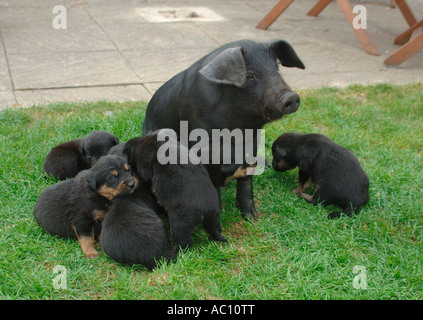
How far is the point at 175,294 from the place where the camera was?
3.37 m

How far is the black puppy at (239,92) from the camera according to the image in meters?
3.92

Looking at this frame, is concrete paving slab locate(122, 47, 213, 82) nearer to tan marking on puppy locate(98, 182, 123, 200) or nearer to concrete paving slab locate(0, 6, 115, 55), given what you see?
concrete paving slab locate(0, 6, 115, 55)

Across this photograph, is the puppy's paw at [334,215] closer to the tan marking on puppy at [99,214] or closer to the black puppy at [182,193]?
the black puppy at [182,193]

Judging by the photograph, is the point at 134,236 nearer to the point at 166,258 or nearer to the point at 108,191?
the point at 166,258

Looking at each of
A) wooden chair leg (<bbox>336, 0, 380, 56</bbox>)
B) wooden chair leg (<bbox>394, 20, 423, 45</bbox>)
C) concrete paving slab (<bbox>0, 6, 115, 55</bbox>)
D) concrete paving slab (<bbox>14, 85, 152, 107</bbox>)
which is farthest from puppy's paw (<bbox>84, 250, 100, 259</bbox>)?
wooden chair leg (<bbox>394, 20, 423, 45</bbox>)

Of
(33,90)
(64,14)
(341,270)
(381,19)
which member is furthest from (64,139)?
(381,19)

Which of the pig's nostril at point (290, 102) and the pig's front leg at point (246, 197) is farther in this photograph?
the pig's front leg at point (246, 197)

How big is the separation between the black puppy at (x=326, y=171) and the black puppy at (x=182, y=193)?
4.04ft

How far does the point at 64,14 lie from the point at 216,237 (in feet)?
25.7

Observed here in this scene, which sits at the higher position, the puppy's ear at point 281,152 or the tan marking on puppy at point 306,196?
the puppy's ear at point 281,152

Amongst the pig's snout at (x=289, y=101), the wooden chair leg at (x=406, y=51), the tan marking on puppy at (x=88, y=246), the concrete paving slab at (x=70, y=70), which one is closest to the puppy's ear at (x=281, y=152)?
the pig's snout at (x=289, y=101)

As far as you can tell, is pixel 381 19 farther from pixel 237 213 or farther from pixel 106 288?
pixel 106 288

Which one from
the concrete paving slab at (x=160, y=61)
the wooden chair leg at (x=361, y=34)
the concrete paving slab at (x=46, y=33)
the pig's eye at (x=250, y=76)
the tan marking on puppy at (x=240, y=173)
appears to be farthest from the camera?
the wooden chair leg at (x=361, y=34)

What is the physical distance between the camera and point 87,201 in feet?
12.5
